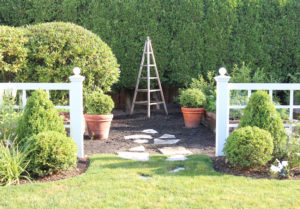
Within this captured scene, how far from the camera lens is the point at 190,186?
10.5 feet

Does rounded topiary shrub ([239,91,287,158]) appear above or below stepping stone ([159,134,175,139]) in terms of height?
above

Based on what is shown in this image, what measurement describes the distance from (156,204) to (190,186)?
1.74ft

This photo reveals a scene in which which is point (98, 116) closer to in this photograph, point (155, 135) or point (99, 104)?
point (99, 104)

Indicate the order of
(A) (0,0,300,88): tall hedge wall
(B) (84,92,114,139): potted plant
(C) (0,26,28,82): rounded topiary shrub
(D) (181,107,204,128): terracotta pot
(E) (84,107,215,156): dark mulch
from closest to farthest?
(E) (84,107,215,156): dark mulch
(B) (84,92,114,139): potted plant
(C) (0,26,28,82): rounded topiary shrub
(D) (181,107,204,128): terracotta pot
(A) (0,0,300,88): tall hedge wall

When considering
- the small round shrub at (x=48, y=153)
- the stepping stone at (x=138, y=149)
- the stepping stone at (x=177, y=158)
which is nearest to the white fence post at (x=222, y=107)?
the stepping stone at (x=177, y=158)

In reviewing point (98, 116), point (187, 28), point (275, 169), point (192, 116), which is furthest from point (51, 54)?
point (275, 169)

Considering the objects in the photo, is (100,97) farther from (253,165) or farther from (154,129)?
(253,165)

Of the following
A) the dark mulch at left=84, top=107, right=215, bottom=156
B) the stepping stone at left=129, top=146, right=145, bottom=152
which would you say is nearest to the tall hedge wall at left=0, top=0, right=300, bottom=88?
the dark mulch at left=84, top=107, right=215, bottom=156

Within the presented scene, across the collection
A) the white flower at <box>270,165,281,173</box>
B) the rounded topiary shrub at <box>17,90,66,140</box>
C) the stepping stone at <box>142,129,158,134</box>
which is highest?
the rounded topiary shrub at <box>17,90,66,140</box>

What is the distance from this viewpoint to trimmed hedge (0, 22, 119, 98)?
225 inches

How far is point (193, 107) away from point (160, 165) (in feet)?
9.23

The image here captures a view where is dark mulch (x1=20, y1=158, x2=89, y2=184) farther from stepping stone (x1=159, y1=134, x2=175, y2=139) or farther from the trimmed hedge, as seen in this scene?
the trimmed hedge

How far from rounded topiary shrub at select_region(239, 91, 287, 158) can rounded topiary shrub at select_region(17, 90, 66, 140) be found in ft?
7.68

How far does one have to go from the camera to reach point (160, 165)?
3934mm
